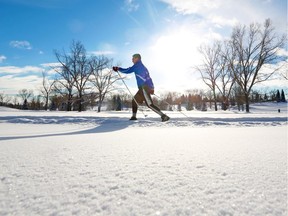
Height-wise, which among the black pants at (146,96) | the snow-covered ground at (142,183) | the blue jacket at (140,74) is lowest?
the snow-covered ground at (142,183)

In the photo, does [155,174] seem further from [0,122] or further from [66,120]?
[0,122]

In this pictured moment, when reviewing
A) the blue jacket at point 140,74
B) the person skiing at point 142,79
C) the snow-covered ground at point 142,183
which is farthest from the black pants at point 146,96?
the snow-covered ground at point 142,183

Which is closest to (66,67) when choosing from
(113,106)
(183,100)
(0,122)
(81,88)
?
(81,88)

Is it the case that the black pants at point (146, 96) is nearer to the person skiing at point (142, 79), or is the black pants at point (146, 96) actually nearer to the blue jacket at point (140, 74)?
the person skiing at point (142, 79)

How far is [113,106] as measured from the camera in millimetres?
86375

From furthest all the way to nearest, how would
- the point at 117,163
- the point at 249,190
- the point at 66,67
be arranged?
the point at 66,67, the point at 117,163, the point at 249,190

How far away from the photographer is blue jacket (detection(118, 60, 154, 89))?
20.7 ft

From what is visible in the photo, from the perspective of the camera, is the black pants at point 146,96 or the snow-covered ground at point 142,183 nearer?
the snow-covered ground at point 142,183

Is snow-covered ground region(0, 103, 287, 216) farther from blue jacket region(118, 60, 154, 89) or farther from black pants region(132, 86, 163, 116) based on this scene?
blue jacket region(118, 60, 154, 89)

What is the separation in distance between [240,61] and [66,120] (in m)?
25.0

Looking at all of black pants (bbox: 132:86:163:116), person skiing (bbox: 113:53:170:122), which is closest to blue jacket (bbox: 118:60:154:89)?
person skiing (bbox: 113:53:170:122)

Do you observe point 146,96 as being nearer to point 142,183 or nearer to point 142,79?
point 142,79

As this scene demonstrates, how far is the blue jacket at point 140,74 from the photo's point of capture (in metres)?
6.32

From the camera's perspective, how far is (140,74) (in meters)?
6.33
